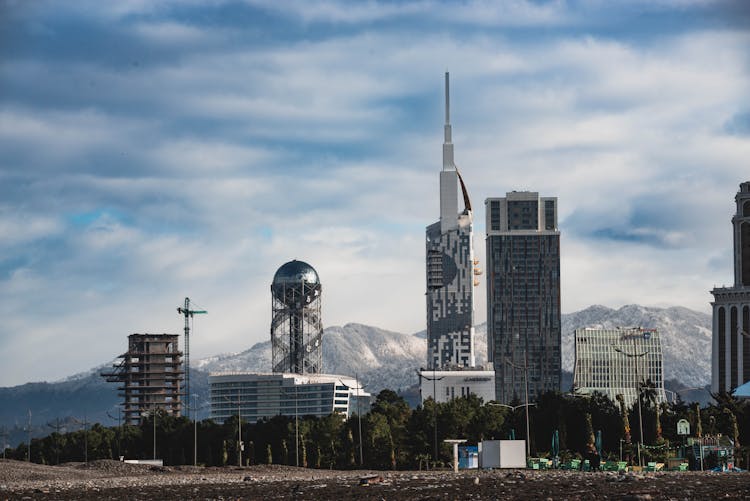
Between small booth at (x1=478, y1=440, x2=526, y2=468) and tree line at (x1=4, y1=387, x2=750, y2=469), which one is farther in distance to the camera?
tree line at (x1=4, y1=387, x2=750, y2=469)

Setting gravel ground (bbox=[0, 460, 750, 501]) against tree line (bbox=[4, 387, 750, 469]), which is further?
tree line (bbox=[4, 387, 750, 469])

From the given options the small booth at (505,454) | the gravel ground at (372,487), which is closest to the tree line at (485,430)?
the small booth at (505,454)

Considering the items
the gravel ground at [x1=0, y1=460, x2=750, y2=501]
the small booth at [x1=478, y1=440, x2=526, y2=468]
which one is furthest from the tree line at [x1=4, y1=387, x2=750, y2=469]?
the gravel ground at [x1=0, y1=460, x2=750, y2=501]

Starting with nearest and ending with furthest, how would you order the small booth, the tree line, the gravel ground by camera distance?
the gravel ground < the small booth < the tree line

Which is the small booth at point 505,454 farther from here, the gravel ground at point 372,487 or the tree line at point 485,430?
the tree line at point 485,430

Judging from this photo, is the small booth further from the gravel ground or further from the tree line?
the tree line

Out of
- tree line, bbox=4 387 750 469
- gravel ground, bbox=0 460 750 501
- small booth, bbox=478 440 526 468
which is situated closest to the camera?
gravel ground, bbox=0 460 750 501

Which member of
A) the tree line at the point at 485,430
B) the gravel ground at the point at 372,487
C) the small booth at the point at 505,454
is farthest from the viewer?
the tree line at the point at 485,430

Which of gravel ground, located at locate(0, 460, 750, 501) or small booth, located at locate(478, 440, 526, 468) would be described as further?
small booth, located at locate(478, 440, 526, 468)

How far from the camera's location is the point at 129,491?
7788 cm

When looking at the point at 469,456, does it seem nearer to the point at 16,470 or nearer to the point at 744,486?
the point at 16,470

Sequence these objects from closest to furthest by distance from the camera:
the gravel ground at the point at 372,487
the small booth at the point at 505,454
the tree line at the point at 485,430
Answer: the gravel ground at the point at 372,487 < the small booth at the point at 505,454 < the tree line at the point at 485,430

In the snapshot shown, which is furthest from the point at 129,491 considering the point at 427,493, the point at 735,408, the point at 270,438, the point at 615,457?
the point at 270,438

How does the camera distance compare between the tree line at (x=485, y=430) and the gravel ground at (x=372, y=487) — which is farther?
the tree line at (x=485, y=430)
